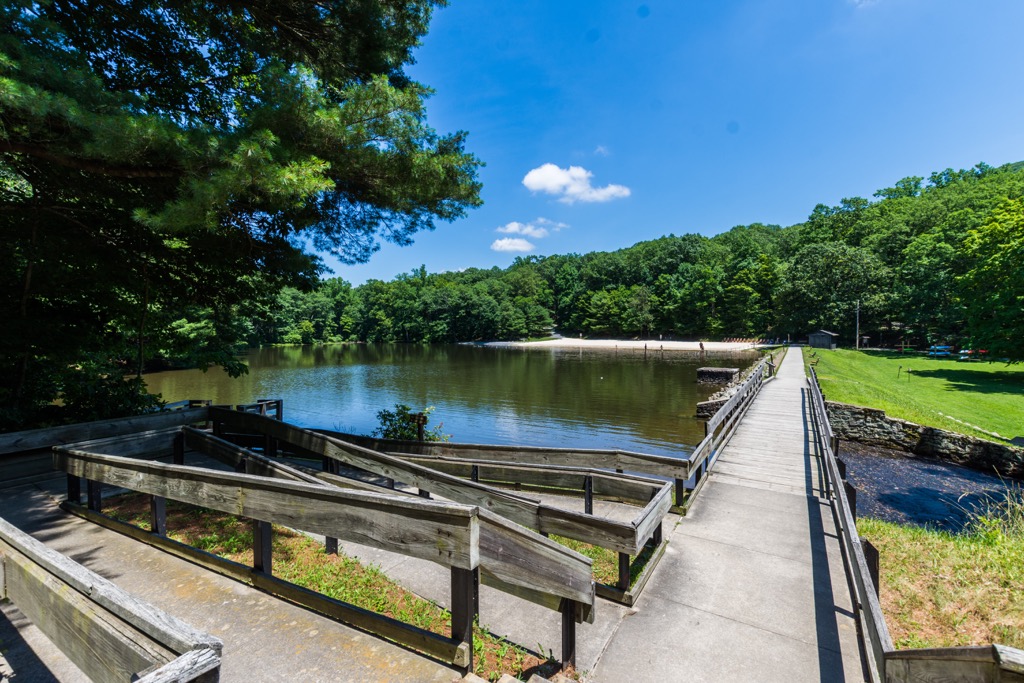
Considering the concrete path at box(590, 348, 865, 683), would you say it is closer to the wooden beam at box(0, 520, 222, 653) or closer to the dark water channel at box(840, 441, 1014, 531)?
the wooden beam at box(0, 520, 222, 653)

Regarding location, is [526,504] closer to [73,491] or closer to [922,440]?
[73,491]

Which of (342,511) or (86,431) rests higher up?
(342,511)

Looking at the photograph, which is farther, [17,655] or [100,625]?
[17,655]

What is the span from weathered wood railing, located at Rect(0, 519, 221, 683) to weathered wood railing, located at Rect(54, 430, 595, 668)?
899 millimetres

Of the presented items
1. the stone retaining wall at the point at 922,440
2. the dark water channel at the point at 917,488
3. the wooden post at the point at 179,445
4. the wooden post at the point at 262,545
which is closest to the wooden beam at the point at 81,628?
the wooden post at the point at 262,545

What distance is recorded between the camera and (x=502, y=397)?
26172mm

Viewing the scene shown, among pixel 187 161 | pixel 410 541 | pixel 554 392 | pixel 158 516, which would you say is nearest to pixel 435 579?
pixel 410 541

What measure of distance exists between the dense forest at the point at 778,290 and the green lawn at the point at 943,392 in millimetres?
2526

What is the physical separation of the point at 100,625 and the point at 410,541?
3.78 feet

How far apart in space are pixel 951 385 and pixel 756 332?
157ft

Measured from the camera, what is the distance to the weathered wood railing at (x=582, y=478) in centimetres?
382

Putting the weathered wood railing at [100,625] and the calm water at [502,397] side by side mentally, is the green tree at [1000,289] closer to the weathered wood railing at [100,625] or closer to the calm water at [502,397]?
the calm water at [502,397]

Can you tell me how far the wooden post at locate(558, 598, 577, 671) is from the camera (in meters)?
2.72

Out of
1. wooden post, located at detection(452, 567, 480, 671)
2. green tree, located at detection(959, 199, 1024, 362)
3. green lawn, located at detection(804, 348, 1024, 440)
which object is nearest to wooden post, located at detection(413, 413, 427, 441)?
wooden post, located at detection(452, 567, 480, 671)
